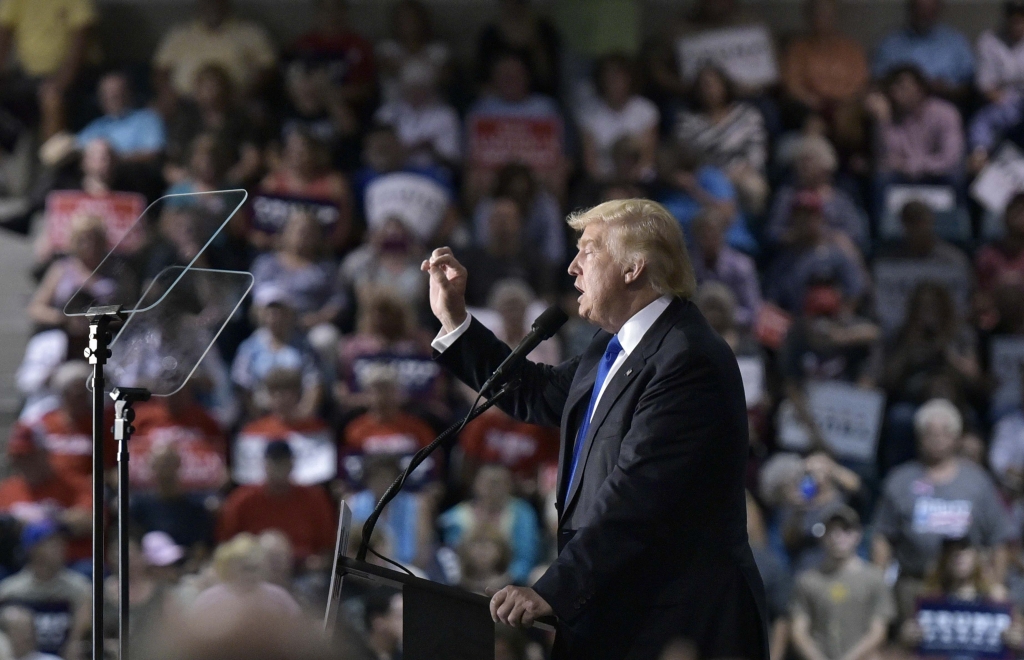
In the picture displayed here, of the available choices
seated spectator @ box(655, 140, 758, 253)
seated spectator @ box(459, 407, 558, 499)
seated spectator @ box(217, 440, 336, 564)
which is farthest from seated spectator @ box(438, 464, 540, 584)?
seated spectator @ box(655, 140, 758, 253)

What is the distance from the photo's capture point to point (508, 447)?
7555 millimetres

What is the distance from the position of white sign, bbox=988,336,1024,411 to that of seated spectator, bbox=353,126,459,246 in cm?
312

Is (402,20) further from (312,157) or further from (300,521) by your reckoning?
(300,521)

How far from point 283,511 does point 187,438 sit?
645 mm

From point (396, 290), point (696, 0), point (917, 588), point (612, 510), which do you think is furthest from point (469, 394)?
point (612, 510)

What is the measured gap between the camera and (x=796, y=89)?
9.94 meters

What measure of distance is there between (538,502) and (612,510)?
4325 millimetres

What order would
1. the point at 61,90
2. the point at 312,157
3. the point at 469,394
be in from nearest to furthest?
1. the point at 469,394
2. the point at 312,157
3. the point at 61,90

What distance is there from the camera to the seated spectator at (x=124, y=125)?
8.94m

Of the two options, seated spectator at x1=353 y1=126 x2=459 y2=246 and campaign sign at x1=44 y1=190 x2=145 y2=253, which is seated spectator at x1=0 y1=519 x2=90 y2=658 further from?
seated spectator at x1=353 y1=126 x2=459 y2=246

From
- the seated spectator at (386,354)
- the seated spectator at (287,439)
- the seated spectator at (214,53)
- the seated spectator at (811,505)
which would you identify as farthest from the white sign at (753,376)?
the seated spectator at (214,53)

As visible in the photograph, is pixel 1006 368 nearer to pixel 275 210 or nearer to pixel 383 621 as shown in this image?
pixel 383 621

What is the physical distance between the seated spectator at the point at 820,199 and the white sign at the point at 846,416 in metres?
1.38

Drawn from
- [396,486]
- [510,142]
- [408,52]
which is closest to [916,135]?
[510,142]
